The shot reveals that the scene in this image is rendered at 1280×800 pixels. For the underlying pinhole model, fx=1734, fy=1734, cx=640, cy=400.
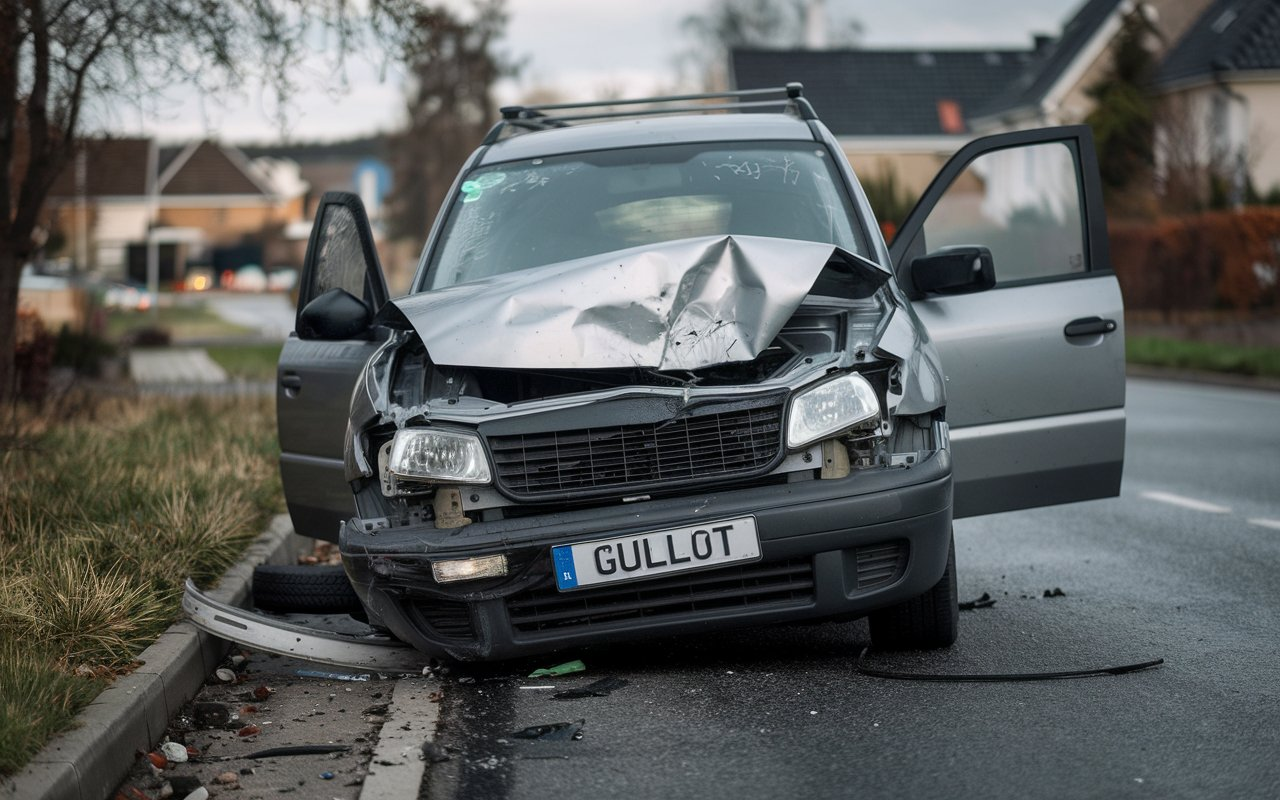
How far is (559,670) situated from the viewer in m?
5.64

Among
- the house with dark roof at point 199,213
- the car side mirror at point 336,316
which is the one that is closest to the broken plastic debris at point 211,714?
the car side mirror at point 336,316

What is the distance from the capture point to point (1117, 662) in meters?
5.59

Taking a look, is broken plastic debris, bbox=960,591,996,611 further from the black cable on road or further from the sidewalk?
the sidewalk

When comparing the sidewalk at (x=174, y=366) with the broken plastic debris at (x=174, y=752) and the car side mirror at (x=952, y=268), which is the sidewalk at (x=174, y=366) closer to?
the car side mirror at (x=952, y=268)

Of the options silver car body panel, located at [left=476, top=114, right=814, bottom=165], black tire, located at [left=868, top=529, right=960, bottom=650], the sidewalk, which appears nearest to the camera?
black tire, located at [left=868, top=529, right=960, bottom=650]

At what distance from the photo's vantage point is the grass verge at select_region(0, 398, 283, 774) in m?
4.85

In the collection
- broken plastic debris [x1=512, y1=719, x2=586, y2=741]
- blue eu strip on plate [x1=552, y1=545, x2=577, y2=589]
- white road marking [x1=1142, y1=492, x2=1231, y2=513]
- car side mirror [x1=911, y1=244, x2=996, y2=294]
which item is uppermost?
car side mirror [x1=911, y1=244, x2=996, y2=294]

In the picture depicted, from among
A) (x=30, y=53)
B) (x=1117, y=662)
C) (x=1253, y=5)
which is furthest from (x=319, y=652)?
(x=1253, y=5)

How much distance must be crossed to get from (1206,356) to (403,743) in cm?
1944

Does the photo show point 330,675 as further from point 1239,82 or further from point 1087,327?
point 1239,82


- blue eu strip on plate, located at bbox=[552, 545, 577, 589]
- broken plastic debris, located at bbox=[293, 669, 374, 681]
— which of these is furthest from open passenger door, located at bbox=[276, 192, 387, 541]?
blue eu strip on plate, located at bbox=[552, 545, 577, 589]

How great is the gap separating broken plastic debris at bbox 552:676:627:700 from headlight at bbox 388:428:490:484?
738 mm

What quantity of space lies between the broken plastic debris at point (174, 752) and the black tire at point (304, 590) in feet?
4.86

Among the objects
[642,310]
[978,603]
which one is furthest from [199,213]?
[642,310]
